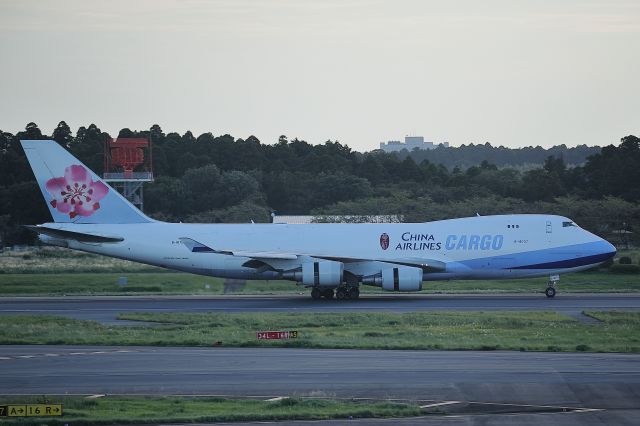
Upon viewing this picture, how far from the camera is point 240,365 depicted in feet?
85.7

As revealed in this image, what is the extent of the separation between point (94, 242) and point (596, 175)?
231 feet

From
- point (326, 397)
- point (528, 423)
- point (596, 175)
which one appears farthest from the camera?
point (596, 175)

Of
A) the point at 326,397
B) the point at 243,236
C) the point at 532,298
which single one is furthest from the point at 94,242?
the point at 326,397

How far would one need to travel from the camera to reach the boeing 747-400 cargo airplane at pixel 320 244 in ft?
152

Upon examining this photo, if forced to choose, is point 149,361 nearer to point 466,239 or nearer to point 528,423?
point 528,423

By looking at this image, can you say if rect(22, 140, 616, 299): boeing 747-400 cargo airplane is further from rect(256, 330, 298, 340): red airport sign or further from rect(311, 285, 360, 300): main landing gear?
rect(256, 330, 298, 340): red airport sign

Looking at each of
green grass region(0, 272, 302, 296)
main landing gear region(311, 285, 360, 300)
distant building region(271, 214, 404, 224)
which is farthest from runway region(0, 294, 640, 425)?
distant building region(271, 214, 404, 224)

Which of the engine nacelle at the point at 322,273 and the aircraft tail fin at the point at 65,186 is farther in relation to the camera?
the aircraft tail fin at the point at 65,186

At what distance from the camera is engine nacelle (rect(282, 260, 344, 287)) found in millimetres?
45616

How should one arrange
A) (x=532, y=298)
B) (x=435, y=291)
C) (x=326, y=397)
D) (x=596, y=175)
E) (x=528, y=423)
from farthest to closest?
1. (x=596, y=175)
2. (x=435, y=291)
3. (x=532, y=298)
4. (x=326, y=397)
5. (x=528, y=423)

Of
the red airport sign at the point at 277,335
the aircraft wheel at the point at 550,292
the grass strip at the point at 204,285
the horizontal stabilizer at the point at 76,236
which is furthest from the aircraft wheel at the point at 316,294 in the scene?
Result: the red airport sign at the point at 277,335

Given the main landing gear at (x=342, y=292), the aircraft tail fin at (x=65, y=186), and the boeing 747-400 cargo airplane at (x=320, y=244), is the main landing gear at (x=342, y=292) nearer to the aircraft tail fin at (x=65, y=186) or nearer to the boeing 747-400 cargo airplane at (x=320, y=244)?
the boeing 747-400 cargo airplane at (x=320, y=244)

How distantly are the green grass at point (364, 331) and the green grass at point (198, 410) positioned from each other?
9016mm

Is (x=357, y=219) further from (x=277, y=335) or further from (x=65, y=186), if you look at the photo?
(x=277, y=335)
